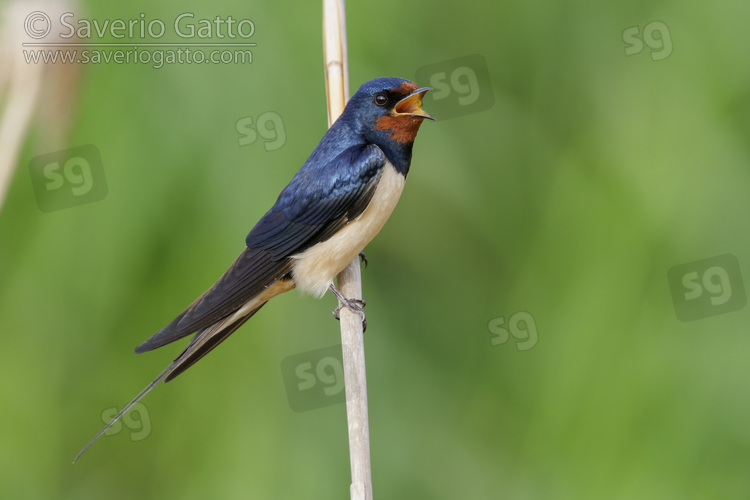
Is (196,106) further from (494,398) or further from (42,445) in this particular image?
(494,398)

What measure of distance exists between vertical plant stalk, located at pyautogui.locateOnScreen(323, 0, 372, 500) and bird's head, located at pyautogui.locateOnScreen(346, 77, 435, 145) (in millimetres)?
70

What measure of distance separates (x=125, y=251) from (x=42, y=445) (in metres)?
0.51

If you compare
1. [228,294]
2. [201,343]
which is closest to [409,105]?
[228,294]

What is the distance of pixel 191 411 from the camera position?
6.54 ft

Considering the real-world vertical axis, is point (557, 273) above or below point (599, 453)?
above

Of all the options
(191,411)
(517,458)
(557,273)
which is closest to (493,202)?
(557,273)

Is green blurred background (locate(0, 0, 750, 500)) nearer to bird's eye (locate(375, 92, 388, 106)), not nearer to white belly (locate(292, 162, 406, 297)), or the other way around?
white belly (locate(292, 162, 406, 297))

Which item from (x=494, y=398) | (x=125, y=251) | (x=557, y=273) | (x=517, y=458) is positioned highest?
(x=125, y=251)

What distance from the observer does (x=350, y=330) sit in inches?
68.1

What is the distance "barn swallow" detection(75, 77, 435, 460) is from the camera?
1.78m

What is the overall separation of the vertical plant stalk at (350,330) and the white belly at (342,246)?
9cm

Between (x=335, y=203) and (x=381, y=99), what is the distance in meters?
0.25

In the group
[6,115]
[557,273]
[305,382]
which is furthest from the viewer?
[557,273]

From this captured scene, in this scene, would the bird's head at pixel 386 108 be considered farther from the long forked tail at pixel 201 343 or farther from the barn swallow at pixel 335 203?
the long forked tail at pixel 201 343
